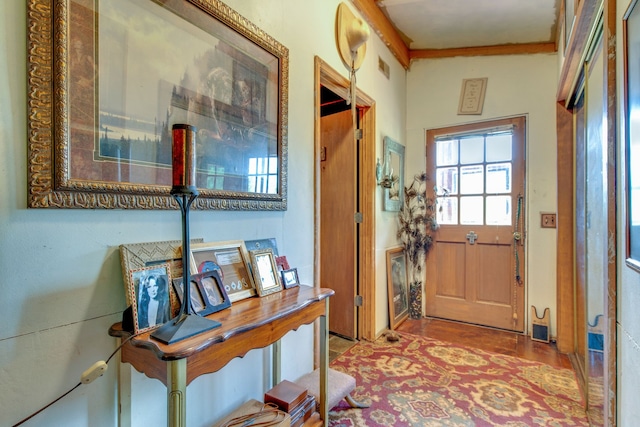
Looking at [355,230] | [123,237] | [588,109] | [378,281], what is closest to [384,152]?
[355,230]

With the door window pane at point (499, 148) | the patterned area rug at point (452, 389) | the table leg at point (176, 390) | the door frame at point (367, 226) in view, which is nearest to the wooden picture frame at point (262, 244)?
the table leg at point (176, 390)

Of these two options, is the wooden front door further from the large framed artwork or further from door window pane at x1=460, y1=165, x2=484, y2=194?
the large framed artwork

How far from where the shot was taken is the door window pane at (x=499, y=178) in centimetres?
305

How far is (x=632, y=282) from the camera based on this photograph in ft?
3.12

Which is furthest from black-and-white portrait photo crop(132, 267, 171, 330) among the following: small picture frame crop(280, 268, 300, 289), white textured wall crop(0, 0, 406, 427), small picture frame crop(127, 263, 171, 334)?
small picture frame crop(280, 268, 300, 289)

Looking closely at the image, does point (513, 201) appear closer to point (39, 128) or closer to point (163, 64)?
point (163, 64)

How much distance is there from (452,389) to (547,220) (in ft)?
6.09

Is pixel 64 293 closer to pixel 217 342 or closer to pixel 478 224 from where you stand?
pixel 217 342

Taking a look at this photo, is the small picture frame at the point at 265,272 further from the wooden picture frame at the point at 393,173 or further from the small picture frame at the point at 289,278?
the wooden picture frame at the point at 393,173

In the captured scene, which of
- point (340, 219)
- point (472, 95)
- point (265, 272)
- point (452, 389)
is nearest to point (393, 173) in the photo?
point (340, 219)

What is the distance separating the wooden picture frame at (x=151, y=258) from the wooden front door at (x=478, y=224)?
289 centimetres

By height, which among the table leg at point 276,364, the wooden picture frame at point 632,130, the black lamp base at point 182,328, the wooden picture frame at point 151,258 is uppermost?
the wooden picture frame at point 632,130

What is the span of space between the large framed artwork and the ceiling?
1.56 metres

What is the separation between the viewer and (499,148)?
10.2ft
